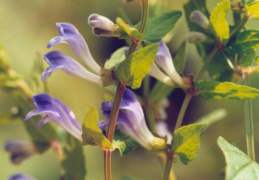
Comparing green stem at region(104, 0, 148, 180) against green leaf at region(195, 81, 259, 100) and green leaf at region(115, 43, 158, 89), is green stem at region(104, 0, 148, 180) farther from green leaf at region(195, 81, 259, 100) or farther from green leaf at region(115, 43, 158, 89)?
green leaf at region(195, 81, 259, 100)

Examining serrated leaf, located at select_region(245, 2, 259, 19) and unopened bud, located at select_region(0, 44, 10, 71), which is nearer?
serrated leaf, located at select_region(245, 2, 259, 19)

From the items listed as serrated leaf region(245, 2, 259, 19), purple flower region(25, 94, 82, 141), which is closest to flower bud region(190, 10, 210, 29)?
serrated leaf region(245, 2, 259, 19)

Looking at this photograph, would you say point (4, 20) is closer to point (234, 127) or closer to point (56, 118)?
point (234, 127)

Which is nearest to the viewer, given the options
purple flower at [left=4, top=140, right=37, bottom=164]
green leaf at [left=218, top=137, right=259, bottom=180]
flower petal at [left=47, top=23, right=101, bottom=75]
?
green leaf at [left=218, top=137, right=259, bottom=180]

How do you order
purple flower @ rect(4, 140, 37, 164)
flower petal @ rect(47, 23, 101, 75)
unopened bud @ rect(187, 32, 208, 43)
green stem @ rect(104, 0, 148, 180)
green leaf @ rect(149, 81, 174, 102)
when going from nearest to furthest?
green stem @ rect(104, 0, 148, 180)
flower petal @ rect(47, 23, 101, 75)
unopened bud @ rect(187, 32, 208, 43)
green leaf @ rect(149, 81, 174, 102)
purple flower @ rect(4, 140, 37, 164)

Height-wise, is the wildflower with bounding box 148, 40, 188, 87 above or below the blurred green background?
above

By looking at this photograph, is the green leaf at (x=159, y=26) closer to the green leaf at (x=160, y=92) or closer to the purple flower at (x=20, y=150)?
the green leaf at (x=160, y=92)

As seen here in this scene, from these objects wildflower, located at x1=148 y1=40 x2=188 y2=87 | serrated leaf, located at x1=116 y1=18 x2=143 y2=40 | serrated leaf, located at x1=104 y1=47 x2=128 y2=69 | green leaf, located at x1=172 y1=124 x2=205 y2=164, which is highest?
serrated leaf, located at x1=116 y1=18 x2=143 y2=40
